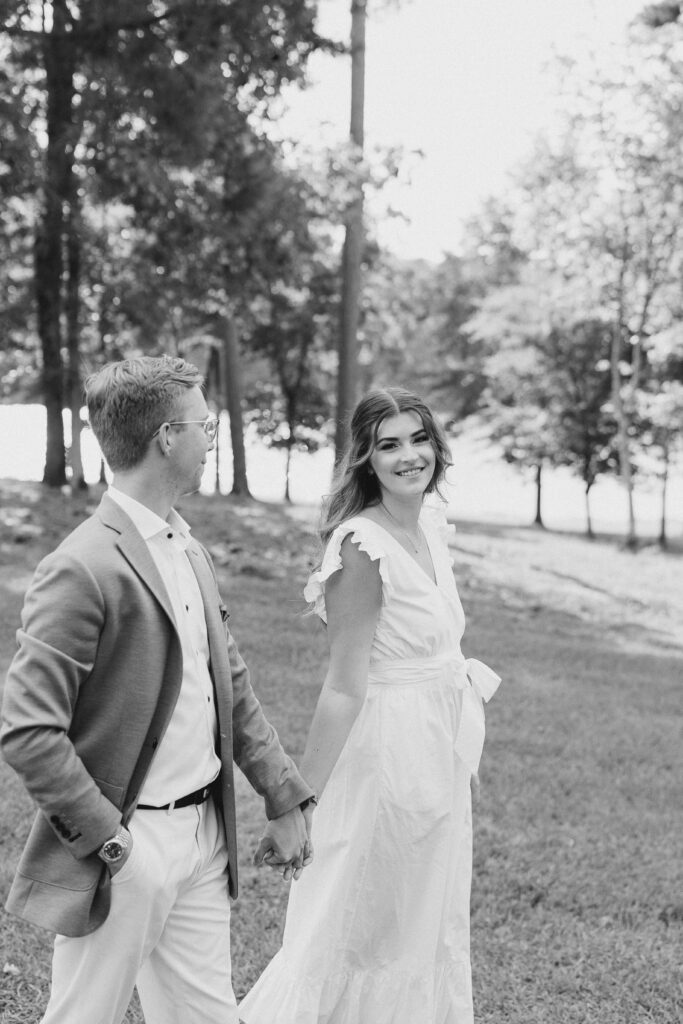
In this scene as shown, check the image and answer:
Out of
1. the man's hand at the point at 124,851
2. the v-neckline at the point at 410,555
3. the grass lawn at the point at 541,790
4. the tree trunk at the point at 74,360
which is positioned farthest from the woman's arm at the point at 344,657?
the tree trunk at the point at 74,360

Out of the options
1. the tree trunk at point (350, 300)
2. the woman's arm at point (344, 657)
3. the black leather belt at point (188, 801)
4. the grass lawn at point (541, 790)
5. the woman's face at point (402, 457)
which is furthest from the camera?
the tree trunk at point (350, 300)

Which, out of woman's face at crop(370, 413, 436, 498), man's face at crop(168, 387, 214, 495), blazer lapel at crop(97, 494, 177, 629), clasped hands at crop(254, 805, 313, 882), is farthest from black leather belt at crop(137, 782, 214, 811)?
woman's face at crop(370, 413, 436, 498)

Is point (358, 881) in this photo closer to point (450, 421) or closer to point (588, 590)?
point (588, 590)

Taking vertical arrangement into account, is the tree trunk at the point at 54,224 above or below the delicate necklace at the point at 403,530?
above

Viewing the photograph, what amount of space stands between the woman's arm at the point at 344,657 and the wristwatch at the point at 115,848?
863mm

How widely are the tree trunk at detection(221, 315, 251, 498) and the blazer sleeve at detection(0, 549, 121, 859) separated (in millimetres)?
20104

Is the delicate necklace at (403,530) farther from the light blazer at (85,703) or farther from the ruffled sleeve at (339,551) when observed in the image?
the light blazer at (85,703)

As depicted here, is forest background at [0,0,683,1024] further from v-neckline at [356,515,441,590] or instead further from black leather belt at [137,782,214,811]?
black leather belt at [137,782,214,811]

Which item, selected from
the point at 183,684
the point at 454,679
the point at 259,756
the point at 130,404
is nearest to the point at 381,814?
the point at 454,679

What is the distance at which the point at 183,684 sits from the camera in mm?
2180

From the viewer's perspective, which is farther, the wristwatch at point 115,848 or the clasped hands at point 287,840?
the clasped hands at point 287,840

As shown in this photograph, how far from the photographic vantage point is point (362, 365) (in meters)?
31.7

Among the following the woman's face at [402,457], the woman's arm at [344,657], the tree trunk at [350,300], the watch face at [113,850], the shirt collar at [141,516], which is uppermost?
the tree trunk at [350,300]

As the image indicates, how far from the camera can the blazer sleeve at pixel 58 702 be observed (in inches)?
73.3
